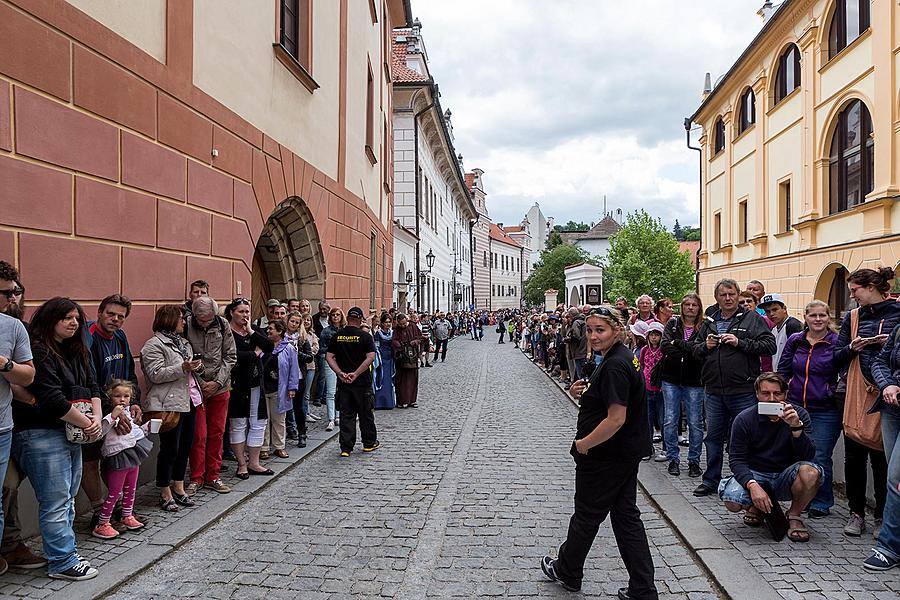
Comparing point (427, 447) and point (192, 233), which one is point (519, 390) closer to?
point (427, 447)

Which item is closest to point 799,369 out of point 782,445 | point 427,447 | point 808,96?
point 782,445

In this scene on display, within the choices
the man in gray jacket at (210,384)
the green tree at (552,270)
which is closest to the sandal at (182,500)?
the man in gray jacket at (210,384)

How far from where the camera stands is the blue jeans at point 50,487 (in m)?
Result: 4.48

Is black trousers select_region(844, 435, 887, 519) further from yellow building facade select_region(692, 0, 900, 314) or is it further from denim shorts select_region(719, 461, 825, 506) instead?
yellow building facade select_region(692, 0, 900, 314)

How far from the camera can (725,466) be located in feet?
24.8

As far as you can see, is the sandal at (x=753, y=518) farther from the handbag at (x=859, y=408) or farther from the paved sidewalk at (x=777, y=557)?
the handbag at (x=859, y=408)

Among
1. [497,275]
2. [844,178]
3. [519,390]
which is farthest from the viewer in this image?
[497,275]

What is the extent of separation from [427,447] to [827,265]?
14.0 meters

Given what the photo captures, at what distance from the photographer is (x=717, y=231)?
96.5 ft

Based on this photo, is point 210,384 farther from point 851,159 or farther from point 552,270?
point 552,270

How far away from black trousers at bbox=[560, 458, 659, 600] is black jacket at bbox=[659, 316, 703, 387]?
3.02m

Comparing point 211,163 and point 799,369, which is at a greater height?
point 211,163

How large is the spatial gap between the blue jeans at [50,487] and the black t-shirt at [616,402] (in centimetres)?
341

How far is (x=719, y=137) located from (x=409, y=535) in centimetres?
2814
